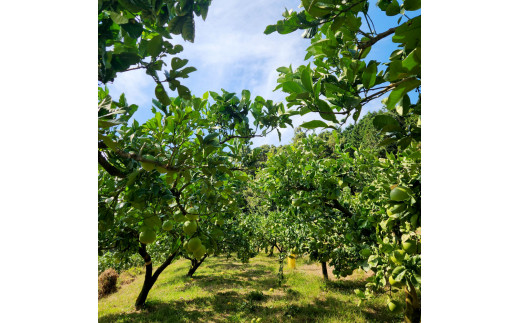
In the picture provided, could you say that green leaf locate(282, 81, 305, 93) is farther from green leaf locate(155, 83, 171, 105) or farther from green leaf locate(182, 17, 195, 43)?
green leaf locate(155, 83, 171, 105)

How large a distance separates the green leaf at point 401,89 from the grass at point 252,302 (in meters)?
5.56

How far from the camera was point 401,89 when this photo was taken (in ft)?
2.08

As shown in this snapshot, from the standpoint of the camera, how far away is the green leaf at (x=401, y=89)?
1.96ft

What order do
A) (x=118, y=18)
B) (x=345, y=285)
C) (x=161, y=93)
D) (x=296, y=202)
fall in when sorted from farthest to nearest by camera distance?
(x=345, y=285)
(x=296, y=202)
(x=161, y=93)
(x=118, y=18)

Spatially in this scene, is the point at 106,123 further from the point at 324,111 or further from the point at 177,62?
the point at 324,111

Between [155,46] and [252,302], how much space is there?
6.98 m

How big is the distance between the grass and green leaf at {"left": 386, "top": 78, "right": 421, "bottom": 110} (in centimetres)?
556

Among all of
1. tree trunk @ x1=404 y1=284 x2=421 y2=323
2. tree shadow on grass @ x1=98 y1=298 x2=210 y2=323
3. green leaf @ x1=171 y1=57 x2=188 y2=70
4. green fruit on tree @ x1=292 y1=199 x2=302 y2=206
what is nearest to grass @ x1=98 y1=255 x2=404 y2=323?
tree shadow on grass @ x1=98 y1=298 x2=210 y2=323

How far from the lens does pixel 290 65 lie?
1157 mm

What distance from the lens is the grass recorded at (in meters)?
5.40

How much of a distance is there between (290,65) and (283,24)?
0.71ft

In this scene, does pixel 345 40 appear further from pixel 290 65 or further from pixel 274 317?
pixel 274 317

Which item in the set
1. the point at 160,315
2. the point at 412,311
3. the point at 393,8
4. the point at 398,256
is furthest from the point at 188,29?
the point at 160,315
